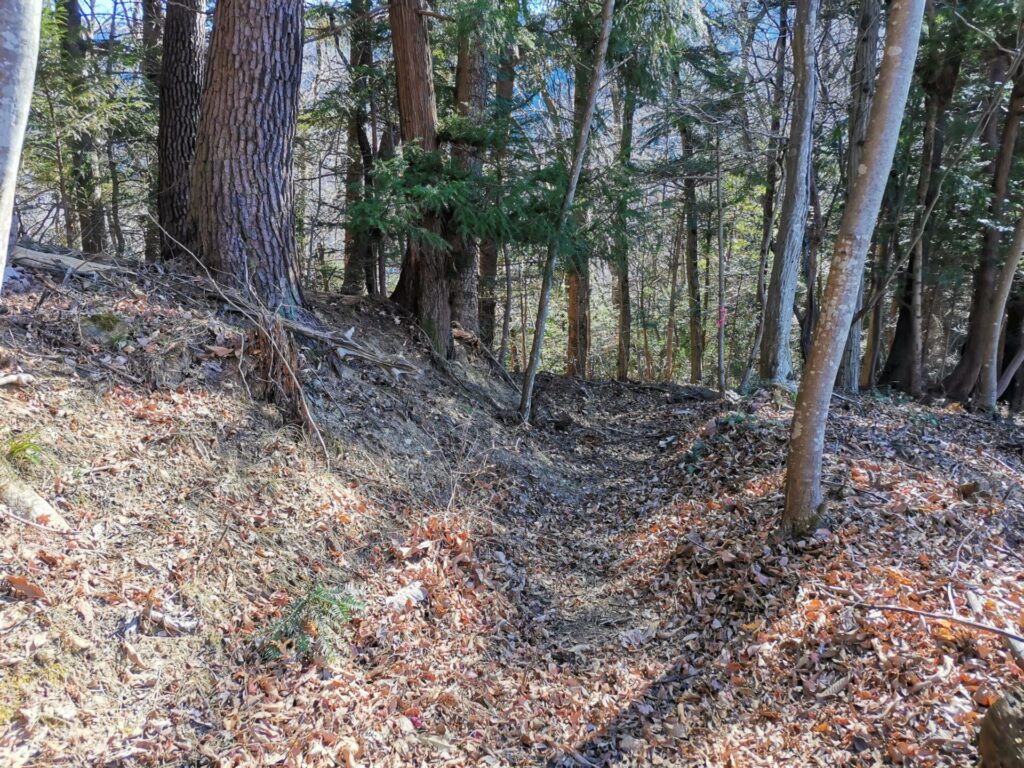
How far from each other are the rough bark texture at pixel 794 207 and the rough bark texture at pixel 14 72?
8.37 metres

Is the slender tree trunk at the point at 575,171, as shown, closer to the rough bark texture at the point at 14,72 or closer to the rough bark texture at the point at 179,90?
the rough bark texture at the point at 179,90

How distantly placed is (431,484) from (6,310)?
11.5 feet

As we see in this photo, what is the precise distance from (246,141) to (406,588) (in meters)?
4.43

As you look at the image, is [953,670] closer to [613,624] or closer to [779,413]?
[613,624]

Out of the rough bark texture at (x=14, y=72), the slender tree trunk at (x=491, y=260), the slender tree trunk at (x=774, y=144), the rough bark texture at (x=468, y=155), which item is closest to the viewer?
the rough bark texture at (x=14, y=72)

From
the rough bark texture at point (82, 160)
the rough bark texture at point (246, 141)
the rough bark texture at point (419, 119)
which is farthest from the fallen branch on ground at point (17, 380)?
the rough bark texture at point (82, 160)

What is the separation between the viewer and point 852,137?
9.51m

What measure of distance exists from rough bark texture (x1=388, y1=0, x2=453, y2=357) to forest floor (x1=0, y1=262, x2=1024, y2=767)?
2.29 metres

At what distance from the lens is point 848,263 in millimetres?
3943

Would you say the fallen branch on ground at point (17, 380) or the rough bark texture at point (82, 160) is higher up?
the rough bark texture at point (82, 160)

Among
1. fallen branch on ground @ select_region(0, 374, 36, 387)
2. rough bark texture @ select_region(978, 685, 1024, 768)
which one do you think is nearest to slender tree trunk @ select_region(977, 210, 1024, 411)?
rough bark texture @ select_region(978, 685, 1024, 768)

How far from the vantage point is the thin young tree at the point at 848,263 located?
3.66 metres

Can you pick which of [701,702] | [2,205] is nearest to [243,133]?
[2,205]

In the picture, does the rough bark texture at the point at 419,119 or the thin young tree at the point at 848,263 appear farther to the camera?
the rough bark texture at the point at 419,119
